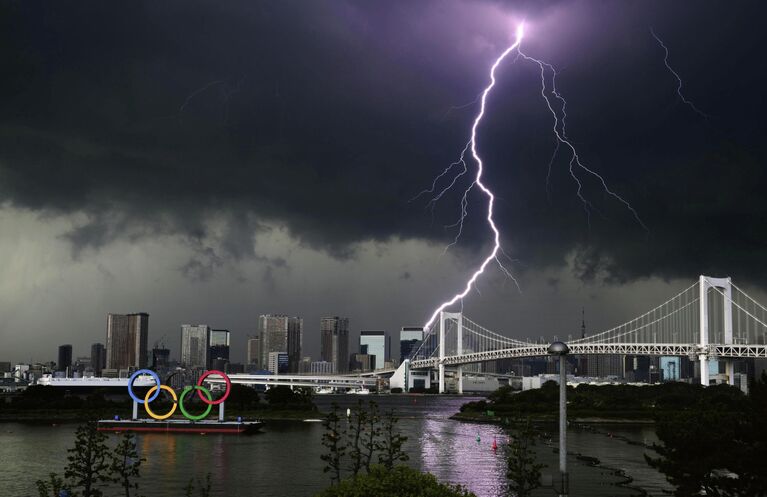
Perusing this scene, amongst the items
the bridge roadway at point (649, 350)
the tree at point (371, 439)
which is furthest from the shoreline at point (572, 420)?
the tree at point (371, 439)

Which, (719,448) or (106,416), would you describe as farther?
(106,416)

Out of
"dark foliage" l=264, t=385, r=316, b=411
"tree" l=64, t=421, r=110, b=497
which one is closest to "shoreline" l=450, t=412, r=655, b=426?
"dark foliage" l=264, t=385, r=316, b=411

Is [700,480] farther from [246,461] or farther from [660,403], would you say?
[660,403]

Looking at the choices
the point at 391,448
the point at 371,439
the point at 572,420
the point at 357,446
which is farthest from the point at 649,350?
the point at 391,448

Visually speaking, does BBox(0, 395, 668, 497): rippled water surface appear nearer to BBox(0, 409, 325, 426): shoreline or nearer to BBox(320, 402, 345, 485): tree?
BBox(320, 402, 345, 485): tree

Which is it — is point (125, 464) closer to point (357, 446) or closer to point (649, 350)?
point (357, 446)

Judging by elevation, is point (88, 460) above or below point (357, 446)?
above

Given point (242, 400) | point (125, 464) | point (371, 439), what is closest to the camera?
point (371, 439)
